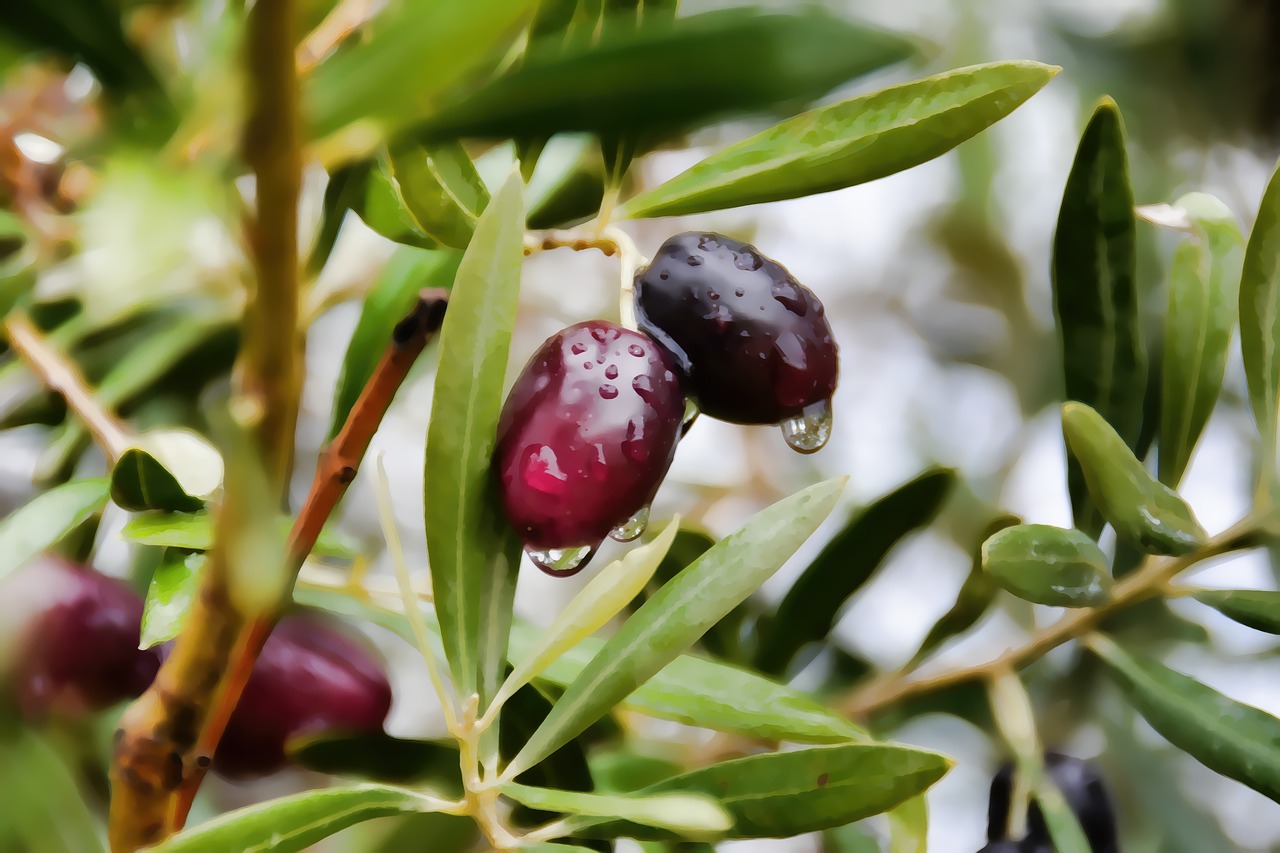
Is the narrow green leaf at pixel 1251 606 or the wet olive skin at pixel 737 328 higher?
the wet olive skin at pixel 737 328

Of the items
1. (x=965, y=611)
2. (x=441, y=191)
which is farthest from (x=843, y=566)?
(x=441, y=191)

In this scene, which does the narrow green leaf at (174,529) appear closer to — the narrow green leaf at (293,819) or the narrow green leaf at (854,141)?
the narrow green leaf at (293,819)

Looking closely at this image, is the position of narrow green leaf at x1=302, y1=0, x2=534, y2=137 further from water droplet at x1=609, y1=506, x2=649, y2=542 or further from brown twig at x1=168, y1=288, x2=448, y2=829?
water droplet at x1=609, y1=506, x2=649, y2=542

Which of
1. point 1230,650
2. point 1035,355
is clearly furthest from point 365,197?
point 1035,355

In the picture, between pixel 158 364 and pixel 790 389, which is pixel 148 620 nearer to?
pixel 790 389

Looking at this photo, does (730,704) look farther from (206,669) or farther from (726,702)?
(206,669)

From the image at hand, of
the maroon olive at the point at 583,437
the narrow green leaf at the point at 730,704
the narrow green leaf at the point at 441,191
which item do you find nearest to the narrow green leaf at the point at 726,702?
the narrow green leaf at the point at 730,704
